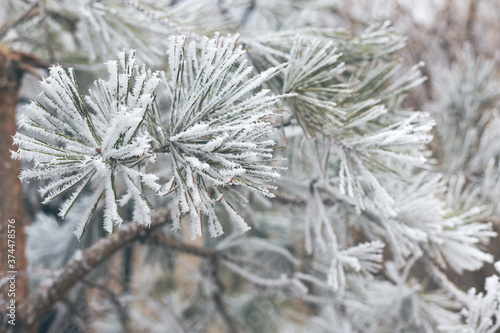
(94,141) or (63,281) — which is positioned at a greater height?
(94,141)

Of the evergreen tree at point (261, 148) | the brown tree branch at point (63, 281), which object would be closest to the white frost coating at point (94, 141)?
the evergreen tree at point (261, 148)

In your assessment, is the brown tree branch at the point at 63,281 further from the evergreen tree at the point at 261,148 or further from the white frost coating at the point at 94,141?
the white frost coating at the point at 94,141

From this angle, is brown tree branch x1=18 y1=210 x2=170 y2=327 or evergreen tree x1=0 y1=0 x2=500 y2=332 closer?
evergreen tree x1=0 y1=0 x2=500 y2=332

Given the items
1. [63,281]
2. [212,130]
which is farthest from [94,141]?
[63,281]

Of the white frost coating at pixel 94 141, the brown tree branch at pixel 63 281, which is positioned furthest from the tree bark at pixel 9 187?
the white frost coating at pixel 94 141

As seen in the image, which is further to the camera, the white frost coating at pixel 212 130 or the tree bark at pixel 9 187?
the tree bark at pixel 9 187

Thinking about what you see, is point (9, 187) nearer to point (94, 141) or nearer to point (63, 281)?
point (63, 281)

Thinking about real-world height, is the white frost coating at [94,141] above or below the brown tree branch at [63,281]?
above

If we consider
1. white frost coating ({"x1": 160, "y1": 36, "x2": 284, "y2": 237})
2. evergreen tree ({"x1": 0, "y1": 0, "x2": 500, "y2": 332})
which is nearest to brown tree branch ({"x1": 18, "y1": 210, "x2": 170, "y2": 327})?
evergreen tree ({"x1": 0, "y1": 0, "x2": 500, "y2": 332})

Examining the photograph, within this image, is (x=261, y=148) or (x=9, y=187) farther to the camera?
(x=9, y=187)

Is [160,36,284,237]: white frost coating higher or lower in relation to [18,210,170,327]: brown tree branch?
higher

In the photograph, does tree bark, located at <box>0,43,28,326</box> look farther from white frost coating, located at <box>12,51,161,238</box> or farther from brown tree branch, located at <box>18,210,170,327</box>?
white frost coating, located at <box>12,51,161,238</box>

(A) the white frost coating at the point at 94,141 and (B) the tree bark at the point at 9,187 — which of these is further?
(B) the tree bark at the point at 9,187

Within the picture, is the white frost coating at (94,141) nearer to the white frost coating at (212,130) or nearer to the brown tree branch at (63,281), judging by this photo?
the white frost coating at (212,130)
